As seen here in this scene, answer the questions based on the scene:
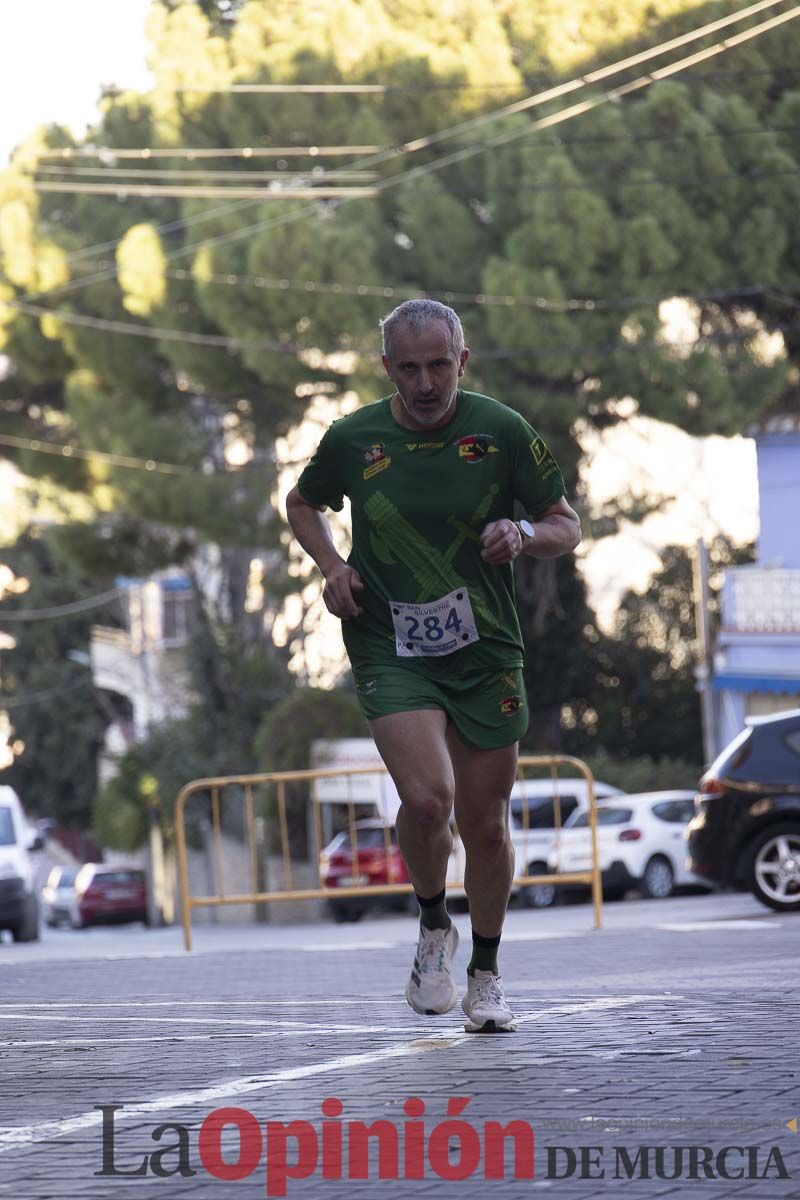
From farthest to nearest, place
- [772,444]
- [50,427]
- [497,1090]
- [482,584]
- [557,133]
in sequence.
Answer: [50,427] < [772,444] < [557,133] < [482,584] < [497,1090]

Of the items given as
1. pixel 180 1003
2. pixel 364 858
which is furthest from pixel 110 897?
pixel 180 1003

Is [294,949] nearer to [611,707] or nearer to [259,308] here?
[259,308]

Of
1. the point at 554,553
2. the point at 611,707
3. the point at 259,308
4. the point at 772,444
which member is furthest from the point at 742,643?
the point at 554,553

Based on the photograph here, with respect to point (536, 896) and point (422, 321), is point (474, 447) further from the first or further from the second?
point (536, 896)

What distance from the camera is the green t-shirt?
241 inches

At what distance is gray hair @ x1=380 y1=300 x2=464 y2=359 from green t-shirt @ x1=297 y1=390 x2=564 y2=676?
0.17m

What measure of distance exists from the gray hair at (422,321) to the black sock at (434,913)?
1.51 metres

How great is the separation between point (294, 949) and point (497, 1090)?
8830 millimetres

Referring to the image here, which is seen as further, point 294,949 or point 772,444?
point 772,444

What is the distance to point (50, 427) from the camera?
136 feet

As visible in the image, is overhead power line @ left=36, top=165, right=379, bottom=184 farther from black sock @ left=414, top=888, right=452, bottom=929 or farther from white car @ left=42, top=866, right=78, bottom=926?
black sock @ left=414, top=888, right=452, bottom=929

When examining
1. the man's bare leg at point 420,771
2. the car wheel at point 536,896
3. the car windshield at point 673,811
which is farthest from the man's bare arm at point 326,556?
the car windshield at point 673,811

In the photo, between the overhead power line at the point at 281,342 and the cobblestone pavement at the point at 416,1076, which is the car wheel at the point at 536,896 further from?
the cobblestone pavement at the point at 416,1076

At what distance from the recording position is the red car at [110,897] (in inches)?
1984
